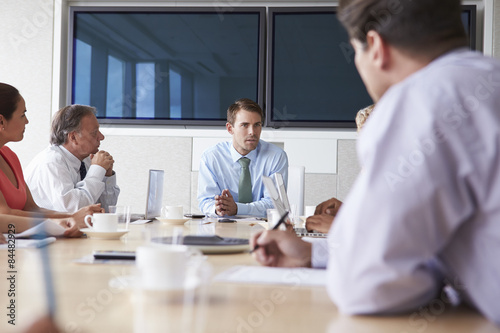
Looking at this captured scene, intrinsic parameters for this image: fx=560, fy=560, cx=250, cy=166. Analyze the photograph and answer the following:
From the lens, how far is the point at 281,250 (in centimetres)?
123

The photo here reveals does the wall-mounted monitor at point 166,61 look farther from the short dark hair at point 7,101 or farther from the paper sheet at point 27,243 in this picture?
the paper sheet at point 27,243

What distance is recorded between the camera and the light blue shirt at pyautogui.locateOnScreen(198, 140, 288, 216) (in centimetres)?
366

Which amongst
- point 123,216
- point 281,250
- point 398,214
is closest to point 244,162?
point 123,216

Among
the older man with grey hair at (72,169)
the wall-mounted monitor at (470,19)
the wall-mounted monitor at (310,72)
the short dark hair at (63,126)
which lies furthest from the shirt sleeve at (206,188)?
the wall-mounted monitor at (470,19)

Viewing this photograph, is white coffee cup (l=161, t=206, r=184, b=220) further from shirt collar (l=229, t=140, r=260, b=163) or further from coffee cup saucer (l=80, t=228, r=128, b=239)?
shirt collar (l=229, t=140, r=260, b=163)

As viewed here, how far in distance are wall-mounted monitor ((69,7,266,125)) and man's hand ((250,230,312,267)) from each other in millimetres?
3523

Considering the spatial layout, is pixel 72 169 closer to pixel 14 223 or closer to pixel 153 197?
pixel 153 197

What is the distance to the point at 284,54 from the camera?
184 inches

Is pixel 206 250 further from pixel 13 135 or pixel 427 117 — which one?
pixel 13 135

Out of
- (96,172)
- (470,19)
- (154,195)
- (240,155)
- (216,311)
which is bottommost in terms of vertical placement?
(216,311)

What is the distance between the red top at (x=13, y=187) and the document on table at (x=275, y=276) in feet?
5.28

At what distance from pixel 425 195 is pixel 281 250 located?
53 cm

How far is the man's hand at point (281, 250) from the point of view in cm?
122

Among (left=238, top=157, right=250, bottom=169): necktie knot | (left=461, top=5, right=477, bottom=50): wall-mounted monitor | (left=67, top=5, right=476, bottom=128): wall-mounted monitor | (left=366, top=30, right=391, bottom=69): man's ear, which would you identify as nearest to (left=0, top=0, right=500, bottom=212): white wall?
(left=67, top=5, right=476, bottom=128): wall-mounted monitor
